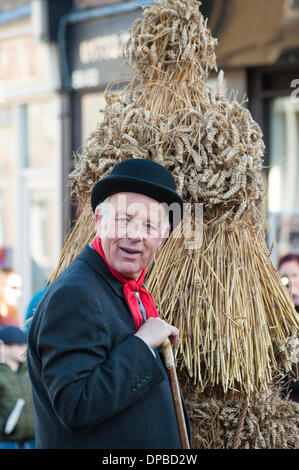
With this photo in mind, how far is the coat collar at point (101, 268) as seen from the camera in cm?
180

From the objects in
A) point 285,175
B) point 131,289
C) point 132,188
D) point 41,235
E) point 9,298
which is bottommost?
point 9,298

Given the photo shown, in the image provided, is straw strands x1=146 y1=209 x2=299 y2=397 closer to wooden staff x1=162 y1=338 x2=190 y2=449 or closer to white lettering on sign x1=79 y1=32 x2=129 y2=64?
wooden staff x1=162 y1=338 x2=190 y2=449

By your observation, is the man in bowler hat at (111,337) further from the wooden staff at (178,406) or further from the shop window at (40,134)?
the shop window at (40,134)

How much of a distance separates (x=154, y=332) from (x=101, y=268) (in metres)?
0.23

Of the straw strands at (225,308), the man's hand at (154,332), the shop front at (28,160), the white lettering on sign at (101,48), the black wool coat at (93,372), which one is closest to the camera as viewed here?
the black wool coat at (93,372)

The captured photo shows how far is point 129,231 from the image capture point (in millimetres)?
1827

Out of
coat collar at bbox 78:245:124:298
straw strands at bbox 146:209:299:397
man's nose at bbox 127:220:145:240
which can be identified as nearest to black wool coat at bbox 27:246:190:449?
coat collar at bbox 78:245:124:298

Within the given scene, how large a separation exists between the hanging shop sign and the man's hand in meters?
4.91

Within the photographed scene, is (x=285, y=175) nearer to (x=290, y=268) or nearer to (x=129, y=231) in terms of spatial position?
(x=290, y=268)

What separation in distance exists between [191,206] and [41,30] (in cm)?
507

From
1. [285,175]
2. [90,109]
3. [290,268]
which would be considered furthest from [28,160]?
[290,268]

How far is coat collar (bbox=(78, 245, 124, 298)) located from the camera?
5.91ft

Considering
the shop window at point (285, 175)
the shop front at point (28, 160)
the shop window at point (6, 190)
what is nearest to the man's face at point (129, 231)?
the shop window at point (285, 175)

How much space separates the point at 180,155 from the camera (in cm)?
224
